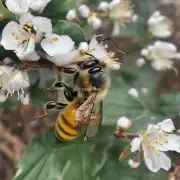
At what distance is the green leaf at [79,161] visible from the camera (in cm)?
102

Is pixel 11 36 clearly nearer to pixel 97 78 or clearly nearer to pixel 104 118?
pixel 97 78

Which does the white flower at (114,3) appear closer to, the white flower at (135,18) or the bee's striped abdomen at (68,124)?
the white flower at (135,18)

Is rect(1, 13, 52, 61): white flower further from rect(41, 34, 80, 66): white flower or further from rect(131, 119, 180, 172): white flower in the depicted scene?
rect(131, 119, 180, 172): white flower

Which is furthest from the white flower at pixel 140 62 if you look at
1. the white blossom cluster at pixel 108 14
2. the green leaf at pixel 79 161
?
the green leaf at pixel 79 161

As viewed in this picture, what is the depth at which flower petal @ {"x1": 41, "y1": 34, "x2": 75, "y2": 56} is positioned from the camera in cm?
83

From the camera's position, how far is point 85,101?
2.90 feet

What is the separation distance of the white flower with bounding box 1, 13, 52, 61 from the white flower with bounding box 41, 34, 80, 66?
0.06 ft

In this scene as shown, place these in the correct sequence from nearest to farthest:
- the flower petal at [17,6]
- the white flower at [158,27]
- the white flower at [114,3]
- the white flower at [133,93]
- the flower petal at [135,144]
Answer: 1. the flower petal at [17,6]
2. the flower petal at [135,144]
3. the white flower at [114,3]
4. the white flower at [133,93]
5. the white flower at [158,27]

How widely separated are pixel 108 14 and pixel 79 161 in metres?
0.48

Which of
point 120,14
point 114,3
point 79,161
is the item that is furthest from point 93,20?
point 79,161

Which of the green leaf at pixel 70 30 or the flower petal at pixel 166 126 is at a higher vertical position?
the green leaf at pixel 70 30

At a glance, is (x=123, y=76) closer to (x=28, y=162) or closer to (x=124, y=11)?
(x=124, y=11)

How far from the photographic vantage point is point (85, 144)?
109 centimetres

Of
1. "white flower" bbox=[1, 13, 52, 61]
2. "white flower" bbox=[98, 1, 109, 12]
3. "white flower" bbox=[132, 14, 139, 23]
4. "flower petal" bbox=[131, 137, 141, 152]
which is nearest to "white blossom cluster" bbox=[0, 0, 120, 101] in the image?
"white flower" bbox=[1, 13, 52, 61]
